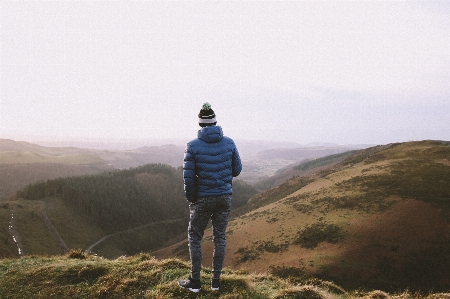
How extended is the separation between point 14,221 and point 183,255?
56.8m

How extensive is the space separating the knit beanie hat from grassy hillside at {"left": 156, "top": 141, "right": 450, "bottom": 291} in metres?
20.4

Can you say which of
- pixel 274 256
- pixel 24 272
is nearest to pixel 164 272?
pixel 24 272

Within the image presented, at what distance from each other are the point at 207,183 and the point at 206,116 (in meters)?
1.52

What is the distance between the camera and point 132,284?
6582 millimetres

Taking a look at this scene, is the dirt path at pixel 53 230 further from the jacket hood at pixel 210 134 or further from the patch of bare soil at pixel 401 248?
the jacket hood at pixel 210 134

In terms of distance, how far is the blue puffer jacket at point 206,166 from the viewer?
578 centimetres

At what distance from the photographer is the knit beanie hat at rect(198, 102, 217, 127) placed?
5969 millimetres

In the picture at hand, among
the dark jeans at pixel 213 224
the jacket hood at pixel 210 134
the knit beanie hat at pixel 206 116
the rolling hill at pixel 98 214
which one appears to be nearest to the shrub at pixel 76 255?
the dark jeans at pixel 213 224

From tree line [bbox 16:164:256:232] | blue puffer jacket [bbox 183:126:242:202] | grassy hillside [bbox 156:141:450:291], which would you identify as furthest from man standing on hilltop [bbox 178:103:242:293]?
tree line [bbox 16:164:256:232]

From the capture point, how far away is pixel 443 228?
24.2 m

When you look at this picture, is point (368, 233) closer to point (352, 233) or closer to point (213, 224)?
point (352, 233)

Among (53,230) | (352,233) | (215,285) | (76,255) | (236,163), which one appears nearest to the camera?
(215,285)

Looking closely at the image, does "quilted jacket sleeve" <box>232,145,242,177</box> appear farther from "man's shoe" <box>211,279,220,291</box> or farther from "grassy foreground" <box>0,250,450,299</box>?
"grassy foreground" <box>0,250,450,299</box>

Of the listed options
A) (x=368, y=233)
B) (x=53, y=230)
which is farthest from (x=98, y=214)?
(x=368, y=233)
